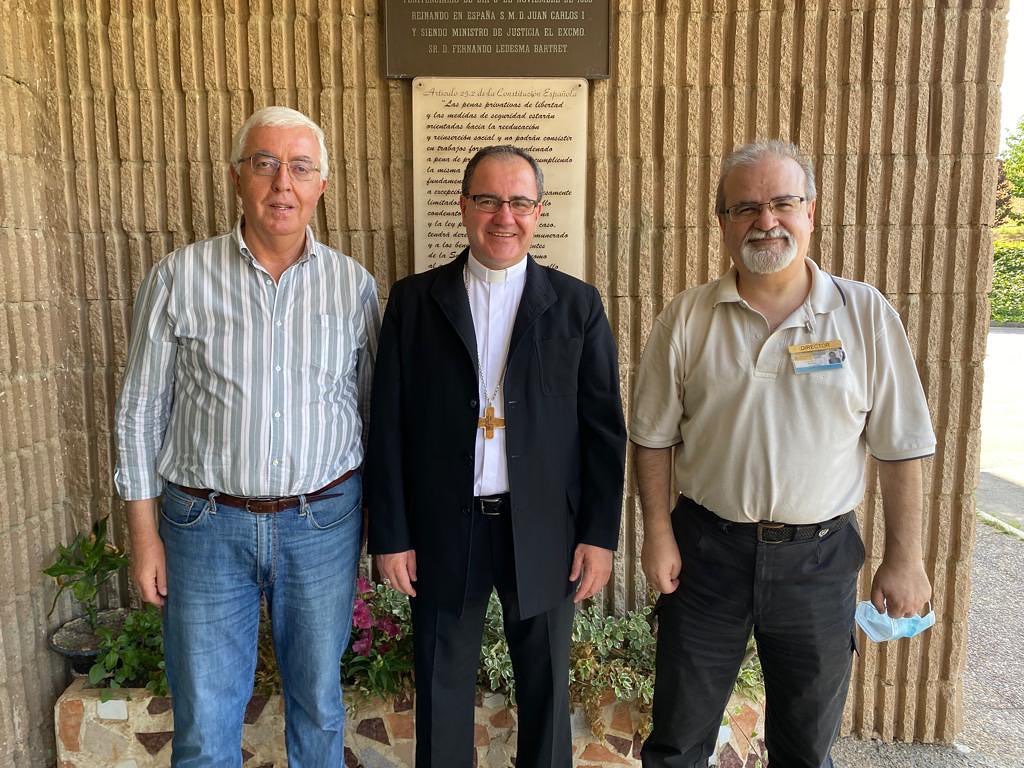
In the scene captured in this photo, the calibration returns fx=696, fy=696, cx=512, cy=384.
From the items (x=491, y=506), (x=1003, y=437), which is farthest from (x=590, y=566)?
(x=1003, y=437)

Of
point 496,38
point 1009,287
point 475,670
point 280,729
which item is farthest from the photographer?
point 1009,287

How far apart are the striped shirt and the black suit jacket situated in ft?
0.54

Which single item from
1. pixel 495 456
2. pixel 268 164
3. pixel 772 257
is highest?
pixel 268 164

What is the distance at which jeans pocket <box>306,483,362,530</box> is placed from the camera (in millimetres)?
1891

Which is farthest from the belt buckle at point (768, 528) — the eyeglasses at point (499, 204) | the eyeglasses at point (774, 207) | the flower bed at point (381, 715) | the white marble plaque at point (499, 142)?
the white marble plaque at point (499, 142)

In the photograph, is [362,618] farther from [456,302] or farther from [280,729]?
[456,302]

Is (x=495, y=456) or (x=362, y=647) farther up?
(x=495, y=456)

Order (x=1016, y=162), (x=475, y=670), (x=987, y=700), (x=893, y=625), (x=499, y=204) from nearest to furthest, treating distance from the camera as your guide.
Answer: (x=499, y=204)
(x=893, y=625)
(x=475, y=670)
(x=987, y=700)
(x=1016, y=162)

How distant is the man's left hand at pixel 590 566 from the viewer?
1.94 metres

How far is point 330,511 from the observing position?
6.31 ft

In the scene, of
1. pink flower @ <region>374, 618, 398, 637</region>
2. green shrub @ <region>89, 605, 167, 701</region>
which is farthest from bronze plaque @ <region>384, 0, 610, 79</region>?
green shrub @ <region>89, 605, 167, 701</region>

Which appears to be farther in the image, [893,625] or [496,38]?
[496,38]

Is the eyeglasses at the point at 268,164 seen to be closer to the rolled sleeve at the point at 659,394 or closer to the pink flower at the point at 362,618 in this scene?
the rolled sleeve at the point at 659,394

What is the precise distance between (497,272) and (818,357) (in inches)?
33.9
